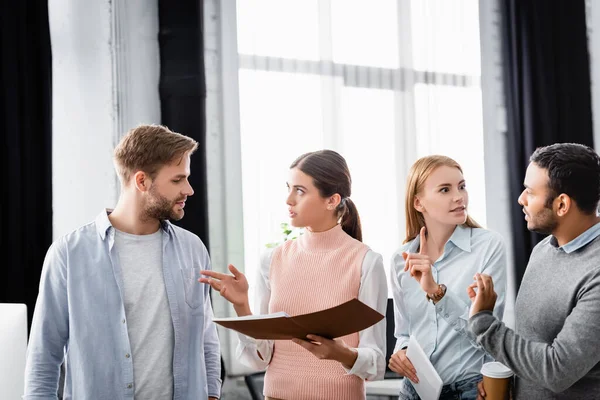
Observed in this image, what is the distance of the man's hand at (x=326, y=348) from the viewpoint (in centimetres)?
177

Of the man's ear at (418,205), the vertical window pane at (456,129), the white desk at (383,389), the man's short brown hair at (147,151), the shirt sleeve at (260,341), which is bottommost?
the white desk at (383,389)

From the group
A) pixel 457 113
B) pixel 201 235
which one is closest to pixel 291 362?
→ pixel 201 235

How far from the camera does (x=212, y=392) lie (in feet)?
6.98

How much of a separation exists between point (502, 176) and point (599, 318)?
344cm

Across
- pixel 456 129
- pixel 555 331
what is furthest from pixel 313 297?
pixel 456 129

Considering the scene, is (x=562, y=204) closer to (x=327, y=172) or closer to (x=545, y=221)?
(x=545, y=221)

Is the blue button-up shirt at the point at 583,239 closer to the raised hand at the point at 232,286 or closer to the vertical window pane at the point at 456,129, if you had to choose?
the raised hand at the point at 232,286

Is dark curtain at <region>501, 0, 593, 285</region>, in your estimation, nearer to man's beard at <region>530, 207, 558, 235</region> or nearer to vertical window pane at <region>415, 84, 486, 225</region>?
vertical window pane at <region>415, 84, 486, 225</region>

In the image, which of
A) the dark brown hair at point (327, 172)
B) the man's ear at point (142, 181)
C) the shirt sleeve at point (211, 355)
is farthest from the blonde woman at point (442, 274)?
the man's ear at point (142, 181)

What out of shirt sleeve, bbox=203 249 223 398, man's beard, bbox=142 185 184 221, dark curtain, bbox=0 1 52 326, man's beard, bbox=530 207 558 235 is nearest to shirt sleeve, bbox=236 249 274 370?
shirt sleeve, bbox=203 249 223 398

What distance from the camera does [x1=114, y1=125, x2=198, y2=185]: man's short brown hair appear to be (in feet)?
6.64

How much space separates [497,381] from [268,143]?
2646 mm

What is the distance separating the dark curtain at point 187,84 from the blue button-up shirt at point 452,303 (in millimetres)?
1777

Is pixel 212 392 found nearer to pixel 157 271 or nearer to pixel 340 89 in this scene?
pixel 157 271
